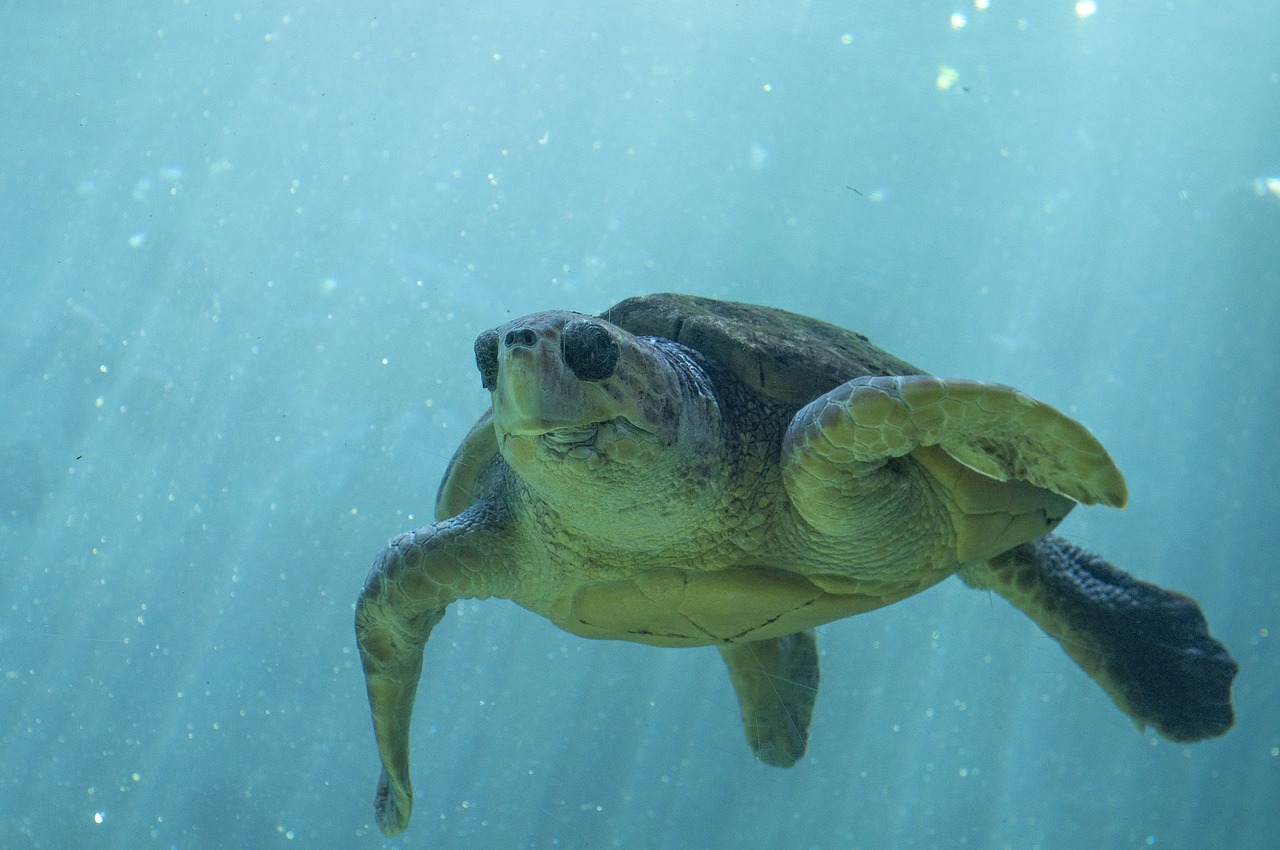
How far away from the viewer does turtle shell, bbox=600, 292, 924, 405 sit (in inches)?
121

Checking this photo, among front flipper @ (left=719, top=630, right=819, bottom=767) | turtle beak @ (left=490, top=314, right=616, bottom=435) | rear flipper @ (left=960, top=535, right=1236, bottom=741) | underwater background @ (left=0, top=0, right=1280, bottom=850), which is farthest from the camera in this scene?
underwater background @ (left=0, top=0, right=1280, bottom=850)

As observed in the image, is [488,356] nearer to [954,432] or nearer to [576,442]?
[576,442]

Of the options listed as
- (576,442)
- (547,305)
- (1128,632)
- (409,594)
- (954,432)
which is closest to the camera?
(576,442)

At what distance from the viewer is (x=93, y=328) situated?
68.0 feet

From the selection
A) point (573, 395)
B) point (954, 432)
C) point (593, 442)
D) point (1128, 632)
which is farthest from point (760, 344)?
point (1128, 632)

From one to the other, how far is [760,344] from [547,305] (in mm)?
23934

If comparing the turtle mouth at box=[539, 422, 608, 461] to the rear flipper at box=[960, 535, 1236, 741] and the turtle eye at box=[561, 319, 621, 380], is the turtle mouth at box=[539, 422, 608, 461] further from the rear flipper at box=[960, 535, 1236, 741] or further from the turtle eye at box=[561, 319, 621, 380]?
the rear flipper at box=[960, 535, 1236, 741]

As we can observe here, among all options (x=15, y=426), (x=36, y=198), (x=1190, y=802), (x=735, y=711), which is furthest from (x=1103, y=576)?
(x=36, y=198)

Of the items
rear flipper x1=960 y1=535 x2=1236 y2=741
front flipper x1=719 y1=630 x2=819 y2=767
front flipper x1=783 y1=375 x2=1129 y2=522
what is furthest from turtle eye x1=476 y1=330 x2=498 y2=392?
front flipper x1=719 y1=630 x2=819 y2=767

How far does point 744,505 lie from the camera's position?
9.47ft

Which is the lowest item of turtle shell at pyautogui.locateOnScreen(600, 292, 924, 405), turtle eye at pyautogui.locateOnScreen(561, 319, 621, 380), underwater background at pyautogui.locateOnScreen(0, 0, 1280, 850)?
underwater background at pyautogui.locateOnScreen(0, 0, 1280, 850)

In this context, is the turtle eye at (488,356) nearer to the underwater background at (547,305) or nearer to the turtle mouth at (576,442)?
the turtle mouth at (576,442)

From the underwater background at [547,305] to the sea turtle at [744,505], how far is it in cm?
1458

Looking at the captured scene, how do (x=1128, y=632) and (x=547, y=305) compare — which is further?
(x=547, y=305)
